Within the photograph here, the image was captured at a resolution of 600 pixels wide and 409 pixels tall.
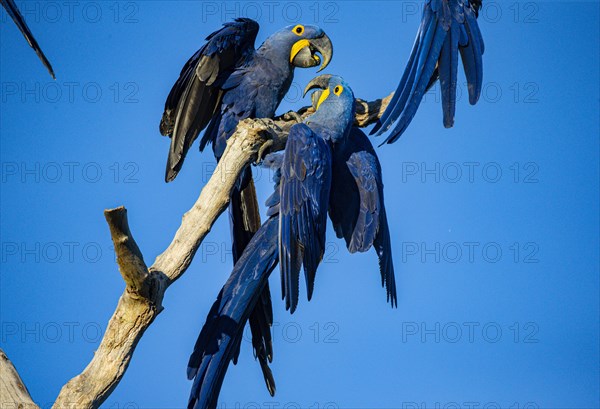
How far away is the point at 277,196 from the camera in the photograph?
397 cm

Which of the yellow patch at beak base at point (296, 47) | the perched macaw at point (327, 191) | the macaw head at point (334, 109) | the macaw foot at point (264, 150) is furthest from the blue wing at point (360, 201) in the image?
the yellow patch at beak base at point (296, 47)

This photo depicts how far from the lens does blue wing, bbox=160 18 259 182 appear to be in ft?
14.4

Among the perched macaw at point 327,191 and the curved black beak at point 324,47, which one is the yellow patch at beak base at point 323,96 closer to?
the perched macaw at point 327,191

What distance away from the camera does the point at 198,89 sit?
4422 millimetres

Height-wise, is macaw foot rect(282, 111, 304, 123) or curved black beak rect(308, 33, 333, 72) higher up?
curved black beak rect(308, 33, 333, 72)

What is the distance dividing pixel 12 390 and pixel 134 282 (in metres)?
0.62

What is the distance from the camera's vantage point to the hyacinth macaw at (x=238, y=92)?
14.2 ft

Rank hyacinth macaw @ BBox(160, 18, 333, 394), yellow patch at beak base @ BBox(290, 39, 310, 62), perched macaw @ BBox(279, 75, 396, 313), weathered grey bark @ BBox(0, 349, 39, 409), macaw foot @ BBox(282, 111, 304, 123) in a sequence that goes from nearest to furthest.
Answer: weathered grey bark @ BBox(0, 349, 39, 409) → perched macaw @ BBox(279, 75, 396, 313) → hyacinth macaw @ BBox(160, 18, 333, 394) → macaw foot @ BBox(282, 111, 304, 123) → yellow patch at beak base @ BBox(290, 39, 310, 62)

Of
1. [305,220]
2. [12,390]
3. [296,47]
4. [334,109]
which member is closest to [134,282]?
[12,390]

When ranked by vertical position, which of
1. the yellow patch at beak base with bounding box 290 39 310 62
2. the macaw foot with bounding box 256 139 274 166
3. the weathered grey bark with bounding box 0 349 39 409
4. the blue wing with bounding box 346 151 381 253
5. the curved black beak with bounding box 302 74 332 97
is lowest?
the weathered grey bark with bounding box 0 349 39 409

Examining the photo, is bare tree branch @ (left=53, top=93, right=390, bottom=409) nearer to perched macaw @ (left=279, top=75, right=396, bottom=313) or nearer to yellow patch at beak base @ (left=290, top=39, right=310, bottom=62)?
perched macaw @ (left=279, top=75, right=396, bottom=313)

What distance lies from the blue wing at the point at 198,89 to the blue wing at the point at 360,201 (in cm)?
80

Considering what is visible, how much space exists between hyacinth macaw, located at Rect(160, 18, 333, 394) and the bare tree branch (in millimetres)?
814

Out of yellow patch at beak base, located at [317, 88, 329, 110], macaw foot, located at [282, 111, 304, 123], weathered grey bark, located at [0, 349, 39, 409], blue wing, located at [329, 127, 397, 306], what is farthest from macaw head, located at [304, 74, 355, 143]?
weathered grey bark, located at [0, 349, 39, 409]
